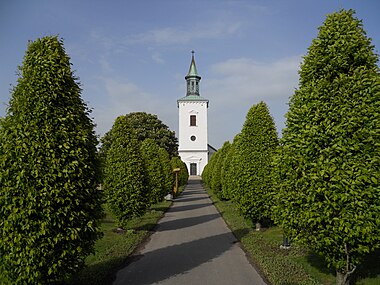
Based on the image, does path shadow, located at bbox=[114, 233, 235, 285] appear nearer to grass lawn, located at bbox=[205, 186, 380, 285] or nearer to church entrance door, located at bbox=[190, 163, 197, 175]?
grass lawn, located at bbox=[205, 186, 380, 285]

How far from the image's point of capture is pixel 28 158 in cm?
604

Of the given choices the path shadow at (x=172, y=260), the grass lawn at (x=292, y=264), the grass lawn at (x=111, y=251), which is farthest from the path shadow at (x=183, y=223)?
the grass lawn at (x=292, y=264)

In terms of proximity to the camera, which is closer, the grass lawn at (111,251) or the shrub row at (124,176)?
the grass lawn at (111,251)

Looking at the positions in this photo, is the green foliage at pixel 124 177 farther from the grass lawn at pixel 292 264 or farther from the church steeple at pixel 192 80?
the church steeple at pixel 192 80

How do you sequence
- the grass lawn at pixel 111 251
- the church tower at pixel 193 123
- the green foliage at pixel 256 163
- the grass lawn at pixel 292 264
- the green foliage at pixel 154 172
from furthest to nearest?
the church tower at pixel 193 123, the green foliage at pixel 154 172, the green foliage at pixel 256 163, the grass lawn at pixel 111 251, the grass lawn at pixel 292 264

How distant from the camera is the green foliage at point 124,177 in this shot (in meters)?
13.9

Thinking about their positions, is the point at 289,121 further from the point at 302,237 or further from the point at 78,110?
the point at 78,110

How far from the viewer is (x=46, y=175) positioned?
6.08m

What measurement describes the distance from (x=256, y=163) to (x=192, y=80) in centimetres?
5980

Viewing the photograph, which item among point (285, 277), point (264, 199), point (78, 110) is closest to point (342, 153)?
point (285, 277)

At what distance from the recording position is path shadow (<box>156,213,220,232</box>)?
16062 millimetres

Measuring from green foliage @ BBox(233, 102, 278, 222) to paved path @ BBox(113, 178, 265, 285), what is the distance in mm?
1569

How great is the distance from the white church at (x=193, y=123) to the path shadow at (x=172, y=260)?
57.6 m

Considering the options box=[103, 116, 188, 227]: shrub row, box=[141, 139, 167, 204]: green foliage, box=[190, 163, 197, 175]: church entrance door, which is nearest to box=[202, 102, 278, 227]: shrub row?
box=[103, 116, 188, 227]: shrub row
